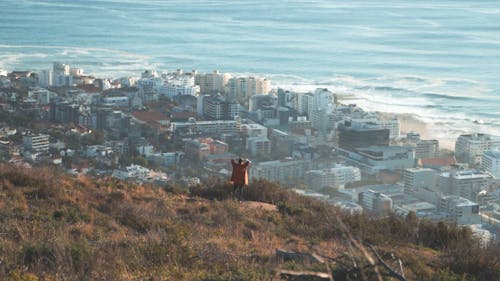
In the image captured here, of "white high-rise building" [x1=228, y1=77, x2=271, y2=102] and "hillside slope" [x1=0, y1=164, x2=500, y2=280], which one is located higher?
"hillside slope" [x1=0, y1=164, x2=500, y2=280]

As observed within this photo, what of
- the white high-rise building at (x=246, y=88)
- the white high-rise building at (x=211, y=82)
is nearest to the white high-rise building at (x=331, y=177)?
the white high-rise building at (x=246, y=88)

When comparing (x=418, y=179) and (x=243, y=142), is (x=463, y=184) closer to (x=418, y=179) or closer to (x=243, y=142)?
(x=418, y=179)

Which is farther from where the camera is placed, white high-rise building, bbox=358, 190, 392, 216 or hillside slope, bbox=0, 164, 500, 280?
white high-rise building, bbox=358, 190, 392, 216

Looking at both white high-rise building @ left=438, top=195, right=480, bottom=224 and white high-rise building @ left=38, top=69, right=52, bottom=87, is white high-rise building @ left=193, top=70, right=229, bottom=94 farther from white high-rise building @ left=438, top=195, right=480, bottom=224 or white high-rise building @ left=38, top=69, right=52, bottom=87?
white high-rise building @ left=438, top=195, right=480, bottom=224

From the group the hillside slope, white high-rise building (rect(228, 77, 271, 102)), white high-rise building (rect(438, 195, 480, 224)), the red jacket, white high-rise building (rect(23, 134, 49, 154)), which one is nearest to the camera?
the hillside slope

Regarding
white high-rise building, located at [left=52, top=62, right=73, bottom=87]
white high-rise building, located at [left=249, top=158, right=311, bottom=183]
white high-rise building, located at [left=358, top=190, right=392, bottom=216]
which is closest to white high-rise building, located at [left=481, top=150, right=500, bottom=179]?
white high-rise building, located at [left=249, top=158, right=311, bottom=183]

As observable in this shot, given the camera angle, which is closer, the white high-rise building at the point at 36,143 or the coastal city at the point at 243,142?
the coastal city at the point at 243,142

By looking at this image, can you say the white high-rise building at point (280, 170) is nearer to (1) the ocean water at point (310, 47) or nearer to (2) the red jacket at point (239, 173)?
(1) the ocean water at point (310, 47)

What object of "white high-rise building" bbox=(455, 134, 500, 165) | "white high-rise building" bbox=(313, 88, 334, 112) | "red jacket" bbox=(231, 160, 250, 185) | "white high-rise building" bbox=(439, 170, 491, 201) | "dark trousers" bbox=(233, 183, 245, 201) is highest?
"red jacket" bbox=(231, 160, 250, 185)
